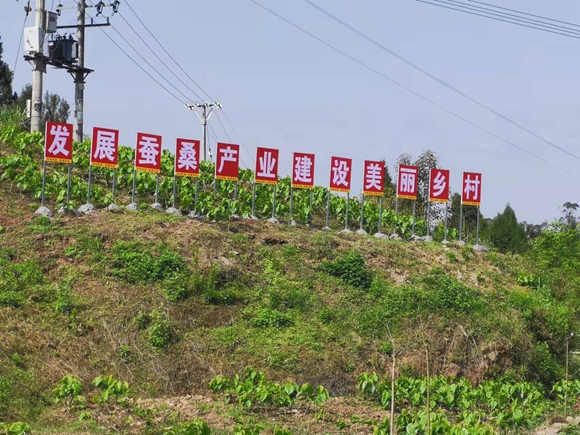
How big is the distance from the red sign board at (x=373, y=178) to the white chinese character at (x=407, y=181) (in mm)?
614

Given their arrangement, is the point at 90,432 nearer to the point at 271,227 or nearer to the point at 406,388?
the point at 406,388

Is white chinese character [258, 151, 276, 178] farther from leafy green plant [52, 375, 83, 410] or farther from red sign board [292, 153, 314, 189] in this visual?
leafy green plant [52, 375, 83, 410]

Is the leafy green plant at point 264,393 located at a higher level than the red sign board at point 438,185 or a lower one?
A: lower

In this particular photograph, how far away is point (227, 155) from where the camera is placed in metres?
20.9

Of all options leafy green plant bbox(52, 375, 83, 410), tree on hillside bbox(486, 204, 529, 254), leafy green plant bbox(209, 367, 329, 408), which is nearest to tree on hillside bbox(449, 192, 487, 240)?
tree on hillside bbox(486, 204, 529, 254)

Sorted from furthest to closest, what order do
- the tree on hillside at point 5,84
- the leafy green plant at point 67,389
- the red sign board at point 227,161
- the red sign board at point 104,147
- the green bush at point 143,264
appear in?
1. the tree on hillside at point 5,84
2. the red sign board at point 227,161
3. the red sign board at point 104,147
4. the green bush at point 143,264
5. the leafy green plant at point 67,389

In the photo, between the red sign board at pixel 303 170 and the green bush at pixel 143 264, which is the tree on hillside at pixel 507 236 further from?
the green bush at pixel 143 264

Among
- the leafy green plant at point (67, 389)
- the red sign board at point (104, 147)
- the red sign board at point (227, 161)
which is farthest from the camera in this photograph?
the red sign board at point (227, 161)

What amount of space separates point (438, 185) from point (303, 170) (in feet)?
12.0

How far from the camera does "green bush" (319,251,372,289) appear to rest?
19578mm

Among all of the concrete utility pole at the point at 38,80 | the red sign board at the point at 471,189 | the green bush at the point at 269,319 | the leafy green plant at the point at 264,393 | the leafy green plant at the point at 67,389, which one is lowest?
the leafy green plant at the point at 264,393

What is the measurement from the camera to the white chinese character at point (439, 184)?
22.8 meters

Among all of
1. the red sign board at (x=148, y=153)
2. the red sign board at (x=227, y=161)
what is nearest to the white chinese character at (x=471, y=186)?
the red sign board at (x=227, y=161)

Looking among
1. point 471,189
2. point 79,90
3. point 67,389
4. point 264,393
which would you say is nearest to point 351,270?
point 471,189
